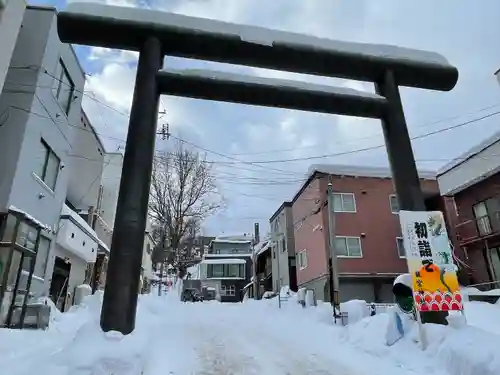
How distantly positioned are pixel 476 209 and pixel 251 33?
17378 mm

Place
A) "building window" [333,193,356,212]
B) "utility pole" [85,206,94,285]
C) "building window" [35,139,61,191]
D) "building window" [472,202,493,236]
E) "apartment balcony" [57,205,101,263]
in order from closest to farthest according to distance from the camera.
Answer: "building window" [35,139,61,191]
"apartment balcony" [57,205,101,263]
"building window" [472,202,493,236]
"utility pole" [85,206,94,285]
"building window" [333,193,356,212]

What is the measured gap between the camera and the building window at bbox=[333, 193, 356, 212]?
22281mm

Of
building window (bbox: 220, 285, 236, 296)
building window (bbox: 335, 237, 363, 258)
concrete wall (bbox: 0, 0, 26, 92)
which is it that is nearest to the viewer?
concrete wall (bbox: 0, 0, 26, 92)

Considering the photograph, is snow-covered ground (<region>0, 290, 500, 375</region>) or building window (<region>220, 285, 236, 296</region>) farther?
building window (<region>220, 285, 236, 296</region>)

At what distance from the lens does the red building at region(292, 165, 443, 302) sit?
21.1 metres

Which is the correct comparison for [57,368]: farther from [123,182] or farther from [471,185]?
[471,185]

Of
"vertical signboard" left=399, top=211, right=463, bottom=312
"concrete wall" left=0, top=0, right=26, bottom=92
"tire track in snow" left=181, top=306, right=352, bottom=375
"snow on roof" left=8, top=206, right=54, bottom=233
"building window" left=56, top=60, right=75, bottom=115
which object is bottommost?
"tire track in snow" left=181, top=306, right=352, bottom=375

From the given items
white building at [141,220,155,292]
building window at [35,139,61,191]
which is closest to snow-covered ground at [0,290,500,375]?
building window at [35,139,61,191]

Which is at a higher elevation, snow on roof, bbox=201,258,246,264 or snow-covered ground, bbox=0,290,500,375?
snow on roof, bbox=201,258,246,264

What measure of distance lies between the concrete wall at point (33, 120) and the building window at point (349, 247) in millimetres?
14577

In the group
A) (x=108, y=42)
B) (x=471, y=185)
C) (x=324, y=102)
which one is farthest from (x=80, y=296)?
(x=471, y=185)

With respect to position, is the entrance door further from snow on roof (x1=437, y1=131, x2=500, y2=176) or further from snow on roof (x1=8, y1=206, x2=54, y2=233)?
snow on roof (x1=437, y1=131, x2=500, y2=176)

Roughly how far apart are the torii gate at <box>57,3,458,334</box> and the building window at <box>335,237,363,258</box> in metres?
14.5

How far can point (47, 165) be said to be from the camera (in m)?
12.1
